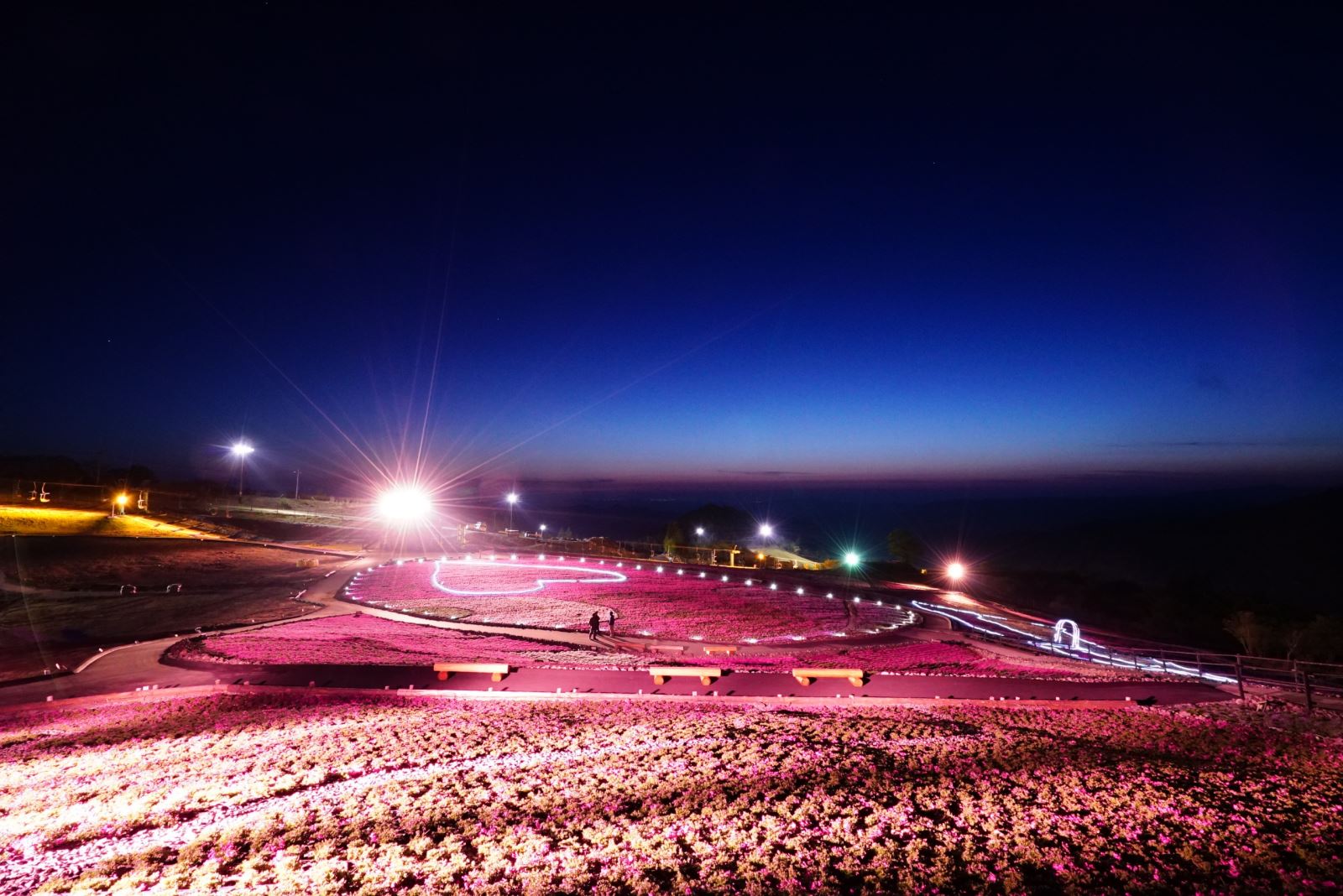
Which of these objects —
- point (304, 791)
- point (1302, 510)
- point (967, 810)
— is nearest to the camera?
point (967, 810)

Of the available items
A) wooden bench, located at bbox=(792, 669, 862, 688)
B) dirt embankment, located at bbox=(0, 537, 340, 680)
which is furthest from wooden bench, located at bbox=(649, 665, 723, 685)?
dirt embankment, located at bbox=(0, 537, 340, 680)

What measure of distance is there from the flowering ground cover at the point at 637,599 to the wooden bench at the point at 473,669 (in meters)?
7.31

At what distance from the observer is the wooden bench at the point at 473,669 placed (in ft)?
47.0

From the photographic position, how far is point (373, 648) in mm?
17312

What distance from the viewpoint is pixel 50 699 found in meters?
12.6

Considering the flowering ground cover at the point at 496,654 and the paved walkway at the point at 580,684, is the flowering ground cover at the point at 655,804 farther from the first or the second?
the flowering ground cover at the point at 496,654

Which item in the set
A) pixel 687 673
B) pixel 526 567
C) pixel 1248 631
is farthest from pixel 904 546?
pixel 687 673

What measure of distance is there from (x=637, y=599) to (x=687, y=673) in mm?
13226

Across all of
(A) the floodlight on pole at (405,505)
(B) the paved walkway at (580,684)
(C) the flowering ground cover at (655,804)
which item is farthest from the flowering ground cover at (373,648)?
(A) the floodlight on pole at (405,505)

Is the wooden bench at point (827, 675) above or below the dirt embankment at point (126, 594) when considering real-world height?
above

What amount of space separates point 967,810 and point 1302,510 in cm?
13394

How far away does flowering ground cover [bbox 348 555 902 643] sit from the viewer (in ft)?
73.7

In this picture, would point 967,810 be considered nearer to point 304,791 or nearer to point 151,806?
point 304,791

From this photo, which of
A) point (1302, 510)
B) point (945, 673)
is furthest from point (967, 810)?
point (1302, 510)
